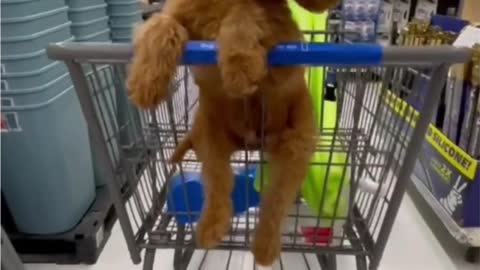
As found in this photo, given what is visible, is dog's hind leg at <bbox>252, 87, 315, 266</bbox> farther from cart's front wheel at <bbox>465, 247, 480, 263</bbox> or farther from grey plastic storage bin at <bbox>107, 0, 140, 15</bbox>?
grey plastic storage bin at <bbox>107, 0, 140, 15</bbox>

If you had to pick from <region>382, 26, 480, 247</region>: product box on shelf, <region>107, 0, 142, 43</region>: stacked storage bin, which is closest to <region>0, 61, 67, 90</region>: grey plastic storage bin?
<region>107, 0, 142, 43</region>: stacked storage bin

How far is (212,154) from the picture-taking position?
22.1 inches

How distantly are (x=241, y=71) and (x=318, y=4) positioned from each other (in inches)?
5.0

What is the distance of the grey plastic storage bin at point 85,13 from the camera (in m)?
1.08

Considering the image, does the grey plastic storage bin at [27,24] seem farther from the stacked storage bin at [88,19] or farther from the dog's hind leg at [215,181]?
the dog's hind leg at [215,181]

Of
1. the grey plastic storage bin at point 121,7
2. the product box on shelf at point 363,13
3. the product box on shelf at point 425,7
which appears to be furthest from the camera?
the product box on shelf at point 425,7

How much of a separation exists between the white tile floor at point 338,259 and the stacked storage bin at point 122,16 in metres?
0.57

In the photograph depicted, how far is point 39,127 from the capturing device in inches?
36.6

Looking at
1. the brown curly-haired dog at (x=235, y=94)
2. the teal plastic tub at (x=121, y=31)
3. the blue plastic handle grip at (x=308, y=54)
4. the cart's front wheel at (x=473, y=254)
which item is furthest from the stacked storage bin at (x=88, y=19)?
the cart's front wheel at (x=473, y=254)

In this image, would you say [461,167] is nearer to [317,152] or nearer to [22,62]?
[317,152]

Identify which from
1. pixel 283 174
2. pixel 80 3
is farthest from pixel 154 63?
pixel 80 3

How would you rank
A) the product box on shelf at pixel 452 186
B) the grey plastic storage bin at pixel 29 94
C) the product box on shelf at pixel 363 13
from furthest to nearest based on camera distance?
the product box on shelf at pixel 363 13, the product box on shelf at pixel 452 186, the grey plastic storage bin at pixel 29 94

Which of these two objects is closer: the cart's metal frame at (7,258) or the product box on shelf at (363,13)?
the cart's metal frame at (7,258)

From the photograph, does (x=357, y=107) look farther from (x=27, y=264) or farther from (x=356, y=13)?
(x=356, y=13)
